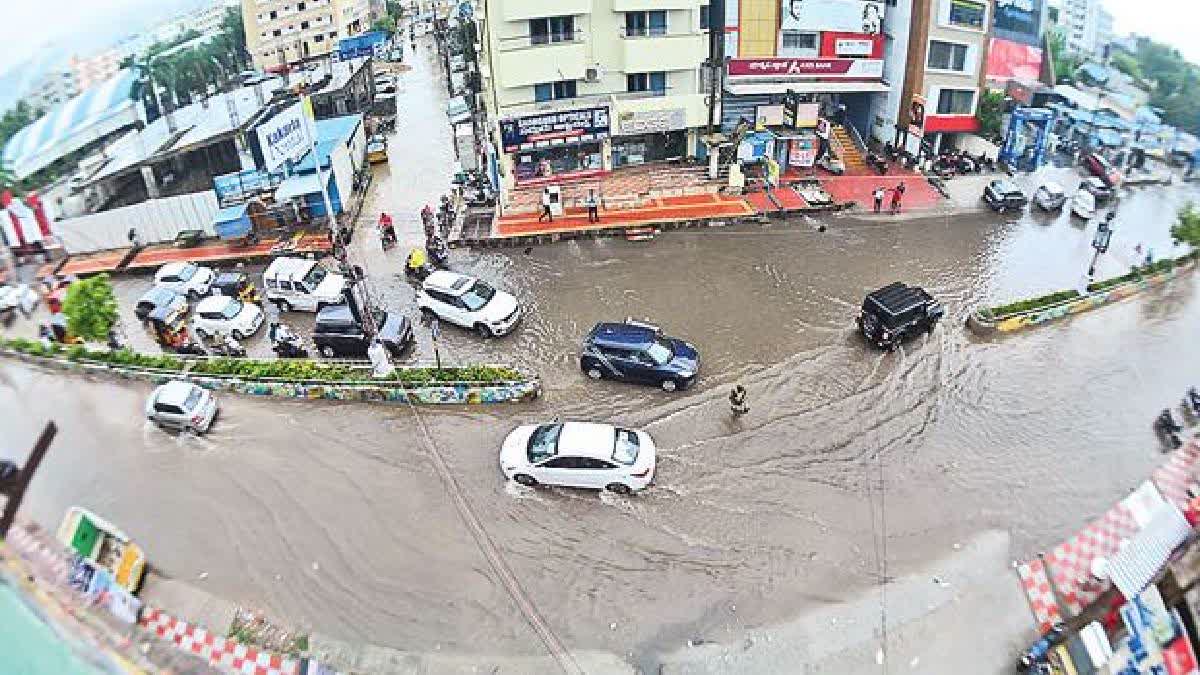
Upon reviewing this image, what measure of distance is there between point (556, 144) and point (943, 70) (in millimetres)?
17900

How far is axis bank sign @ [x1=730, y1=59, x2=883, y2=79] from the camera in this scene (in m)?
31.4

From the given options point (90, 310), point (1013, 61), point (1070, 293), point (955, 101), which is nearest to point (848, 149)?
point (955, 101)

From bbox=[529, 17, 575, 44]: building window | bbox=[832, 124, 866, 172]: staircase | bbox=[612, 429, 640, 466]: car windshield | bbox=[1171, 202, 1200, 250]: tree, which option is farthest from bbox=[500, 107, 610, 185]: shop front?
bbox=[1171, 202, 1200, 250]: tree

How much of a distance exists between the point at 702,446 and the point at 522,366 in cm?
575

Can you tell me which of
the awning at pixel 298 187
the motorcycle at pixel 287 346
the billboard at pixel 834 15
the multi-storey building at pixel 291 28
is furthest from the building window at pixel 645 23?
the multi-storey building at pixel 291 28

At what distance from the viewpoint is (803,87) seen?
31781mm

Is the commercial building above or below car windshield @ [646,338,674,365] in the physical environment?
above

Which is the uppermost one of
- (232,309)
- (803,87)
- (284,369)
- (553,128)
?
(803,87)

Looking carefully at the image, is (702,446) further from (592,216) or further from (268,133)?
(268,133)

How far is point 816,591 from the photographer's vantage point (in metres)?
12.6

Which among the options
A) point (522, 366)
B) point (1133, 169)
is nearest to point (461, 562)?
point (522, 366)

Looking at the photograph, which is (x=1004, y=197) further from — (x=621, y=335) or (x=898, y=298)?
(x=621, y=335)

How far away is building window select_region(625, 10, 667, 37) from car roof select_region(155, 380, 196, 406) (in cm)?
2082

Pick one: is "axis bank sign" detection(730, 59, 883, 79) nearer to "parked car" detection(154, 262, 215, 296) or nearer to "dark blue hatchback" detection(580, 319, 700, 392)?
"dark blue hatchback" detection(580, 319, 700, 392)
